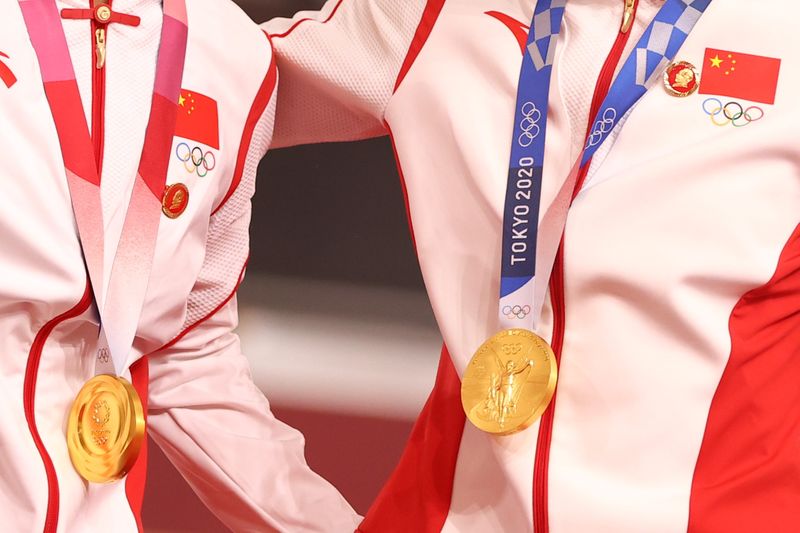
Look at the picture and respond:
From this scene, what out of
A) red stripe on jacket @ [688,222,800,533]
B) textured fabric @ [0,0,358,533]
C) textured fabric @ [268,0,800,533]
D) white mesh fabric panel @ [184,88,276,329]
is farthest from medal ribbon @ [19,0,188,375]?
red stripe on jacket @ [688,222,800,533]

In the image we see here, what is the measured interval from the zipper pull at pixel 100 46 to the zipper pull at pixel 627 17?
1.67 ft

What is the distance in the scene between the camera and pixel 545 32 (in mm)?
1191

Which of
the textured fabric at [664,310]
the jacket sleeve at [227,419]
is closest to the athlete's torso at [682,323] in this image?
the textured fabric at [664,310]

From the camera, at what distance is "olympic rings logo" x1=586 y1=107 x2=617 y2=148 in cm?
113

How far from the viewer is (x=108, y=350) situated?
47.9 inches

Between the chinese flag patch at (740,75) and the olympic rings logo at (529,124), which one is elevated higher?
the chinese flag patch at (740,75)

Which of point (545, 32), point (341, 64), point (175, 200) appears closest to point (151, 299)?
point (175, 200)

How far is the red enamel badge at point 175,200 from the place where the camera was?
1.23 m

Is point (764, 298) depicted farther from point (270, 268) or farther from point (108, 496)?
point (270, 268)

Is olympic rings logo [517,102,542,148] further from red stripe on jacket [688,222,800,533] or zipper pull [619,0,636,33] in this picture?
red stripe on jacket [688,222,800,533]

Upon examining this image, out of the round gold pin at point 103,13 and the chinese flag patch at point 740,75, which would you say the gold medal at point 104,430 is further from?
the chinese flag patch at point 740,75

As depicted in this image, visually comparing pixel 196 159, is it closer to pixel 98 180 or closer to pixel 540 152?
pixel 98 180

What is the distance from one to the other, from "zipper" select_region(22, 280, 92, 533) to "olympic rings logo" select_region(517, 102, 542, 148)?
442 millimetres

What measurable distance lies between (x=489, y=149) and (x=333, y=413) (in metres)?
0.86
